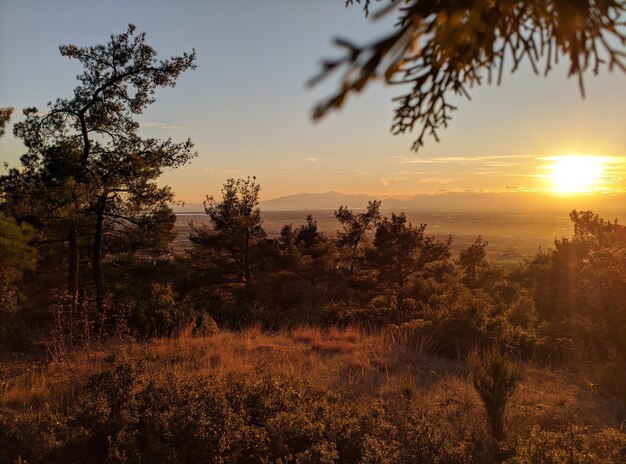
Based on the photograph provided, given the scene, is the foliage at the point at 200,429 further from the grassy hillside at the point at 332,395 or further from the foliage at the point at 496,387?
the foliage at the point at 496,387

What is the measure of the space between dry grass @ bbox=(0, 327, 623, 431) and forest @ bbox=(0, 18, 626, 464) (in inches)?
1.9

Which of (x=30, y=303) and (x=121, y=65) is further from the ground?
(x=121, y=65)

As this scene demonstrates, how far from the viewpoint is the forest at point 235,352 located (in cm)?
371

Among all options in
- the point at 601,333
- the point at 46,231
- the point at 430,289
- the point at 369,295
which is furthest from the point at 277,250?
the point at 601,333

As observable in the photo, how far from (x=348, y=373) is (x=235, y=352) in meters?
2.32

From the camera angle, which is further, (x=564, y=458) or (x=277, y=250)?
(x=277, y=250)

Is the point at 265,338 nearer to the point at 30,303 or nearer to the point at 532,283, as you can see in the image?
the point at 30,303

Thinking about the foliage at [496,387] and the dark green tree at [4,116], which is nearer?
the foliage at [496,387]

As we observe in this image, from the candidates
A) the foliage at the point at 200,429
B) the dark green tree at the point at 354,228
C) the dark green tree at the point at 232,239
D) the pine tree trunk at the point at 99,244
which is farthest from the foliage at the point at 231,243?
the foliage at the point at 200,429

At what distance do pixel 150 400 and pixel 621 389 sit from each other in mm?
6792

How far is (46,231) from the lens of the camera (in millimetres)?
11406

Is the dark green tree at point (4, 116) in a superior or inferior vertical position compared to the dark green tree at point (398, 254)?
superior

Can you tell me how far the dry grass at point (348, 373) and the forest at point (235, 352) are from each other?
5 cm

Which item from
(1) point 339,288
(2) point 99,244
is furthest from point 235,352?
(1) point 339,288
